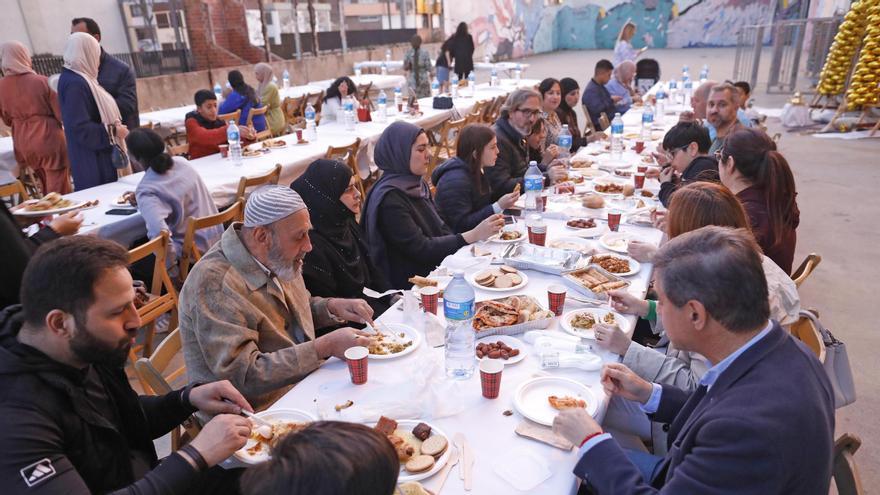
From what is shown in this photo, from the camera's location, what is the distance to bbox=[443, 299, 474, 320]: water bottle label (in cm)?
204

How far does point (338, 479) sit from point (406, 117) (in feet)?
24.4

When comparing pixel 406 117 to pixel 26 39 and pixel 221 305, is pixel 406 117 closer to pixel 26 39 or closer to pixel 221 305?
pixel 221 305

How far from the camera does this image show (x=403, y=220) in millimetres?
3373

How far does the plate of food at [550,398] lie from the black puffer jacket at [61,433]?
1.03 metres

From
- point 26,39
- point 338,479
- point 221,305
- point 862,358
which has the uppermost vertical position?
point 26,39

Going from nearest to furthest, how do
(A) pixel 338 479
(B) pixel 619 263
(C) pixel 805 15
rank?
(A) pixel 338 479 → (B) pixel 619 263 → (C) pixel 805 15

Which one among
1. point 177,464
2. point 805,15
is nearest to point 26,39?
point 177,464

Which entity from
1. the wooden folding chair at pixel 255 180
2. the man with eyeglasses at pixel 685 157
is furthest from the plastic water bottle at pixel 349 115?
the man with eyeglasses at pixel 685 157

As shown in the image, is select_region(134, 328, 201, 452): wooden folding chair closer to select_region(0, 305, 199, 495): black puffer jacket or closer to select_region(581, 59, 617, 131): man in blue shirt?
select_region(0, 305, 199, 495): black puffer jacket

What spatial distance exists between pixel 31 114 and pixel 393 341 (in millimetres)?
5574

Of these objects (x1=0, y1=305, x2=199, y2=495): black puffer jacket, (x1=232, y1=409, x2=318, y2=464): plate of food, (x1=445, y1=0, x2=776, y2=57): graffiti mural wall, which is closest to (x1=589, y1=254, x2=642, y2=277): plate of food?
(x1=232, y1=409, x2=318, y2=464): plate of food

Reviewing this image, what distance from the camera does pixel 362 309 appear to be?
2.55 meters

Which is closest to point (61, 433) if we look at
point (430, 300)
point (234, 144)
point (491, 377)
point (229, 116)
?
point (491, 377)

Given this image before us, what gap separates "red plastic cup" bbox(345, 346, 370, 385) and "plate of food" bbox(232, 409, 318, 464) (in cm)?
23
